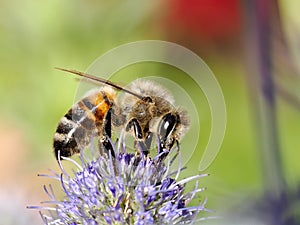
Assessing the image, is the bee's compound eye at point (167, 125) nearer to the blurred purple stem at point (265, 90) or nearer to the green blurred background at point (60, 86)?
the blurred purple stem at point (265, 90)

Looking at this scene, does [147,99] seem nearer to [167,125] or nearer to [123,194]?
[167,125]

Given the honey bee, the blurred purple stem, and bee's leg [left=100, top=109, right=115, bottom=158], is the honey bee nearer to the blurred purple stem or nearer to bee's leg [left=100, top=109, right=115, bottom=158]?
bee's leg [left=100, top=109, right=115, bottom=158]

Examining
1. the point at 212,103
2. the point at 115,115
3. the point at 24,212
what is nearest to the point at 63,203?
the point at 115,115

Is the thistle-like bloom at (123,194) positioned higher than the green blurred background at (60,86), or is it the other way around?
the green blurred background at (60,86)

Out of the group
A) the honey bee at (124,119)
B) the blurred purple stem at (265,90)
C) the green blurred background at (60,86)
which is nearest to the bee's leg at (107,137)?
the honey bee at (124,119)

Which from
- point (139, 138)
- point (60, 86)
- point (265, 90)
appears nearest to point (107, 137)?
point (139, 138)

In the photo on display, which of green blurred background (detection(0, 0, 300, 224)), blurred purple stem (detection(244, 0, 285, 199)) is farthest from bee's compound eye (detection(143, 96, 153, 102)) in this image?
green blurred background (detection(0, 0, 300, 224))

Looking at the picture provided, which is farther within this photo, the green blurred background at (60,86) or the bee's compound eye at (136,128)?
the green blurred background at (60,86)
